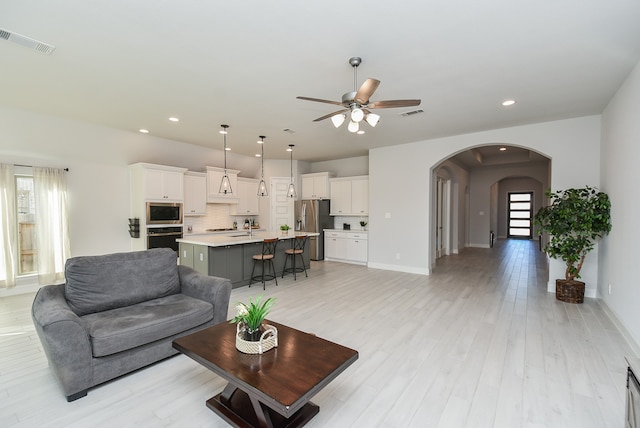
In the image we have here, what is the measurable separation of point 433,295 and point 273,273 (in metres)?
2.99

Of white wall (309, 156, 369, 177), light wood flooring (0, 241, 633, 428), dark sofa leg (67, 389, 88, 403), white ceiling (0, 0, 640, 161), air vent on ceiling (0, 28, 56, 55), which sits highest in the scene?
air vent on ceiling (0, 28, 56, 55)

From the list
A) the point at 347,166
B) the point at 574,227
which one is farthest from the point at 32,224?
the point at 574,227

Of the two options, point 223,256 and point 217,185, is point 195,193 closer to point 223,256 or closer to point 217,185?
point 217,185

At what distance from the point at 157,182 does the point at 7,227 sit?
2228 mm

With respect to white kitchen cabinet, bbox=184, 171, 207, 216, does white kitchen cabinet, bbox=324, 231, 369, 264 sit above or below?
below

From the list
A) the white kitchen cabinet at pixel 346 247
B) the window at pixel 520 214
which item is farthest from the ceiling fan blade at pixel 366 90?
the window at pixel 520 214

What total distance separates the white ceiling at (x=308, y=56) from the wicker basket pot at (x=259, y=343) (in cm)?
236

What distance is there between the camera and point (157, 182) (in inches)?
226

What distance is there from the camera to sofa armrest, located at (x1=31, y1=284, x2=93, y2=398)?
2068mm

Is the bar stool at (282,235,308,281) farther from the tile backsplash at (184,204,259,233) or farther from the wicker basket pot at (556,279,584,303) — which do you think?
the wicker basket pot at (556,279,584,303)

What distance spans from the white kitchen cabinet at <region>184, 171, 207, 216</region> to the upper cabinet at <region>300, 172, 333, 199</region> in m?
2.93

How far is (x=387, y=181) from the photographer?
6754 millimetres

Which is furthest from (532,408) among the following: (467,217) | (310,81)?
(467,217)

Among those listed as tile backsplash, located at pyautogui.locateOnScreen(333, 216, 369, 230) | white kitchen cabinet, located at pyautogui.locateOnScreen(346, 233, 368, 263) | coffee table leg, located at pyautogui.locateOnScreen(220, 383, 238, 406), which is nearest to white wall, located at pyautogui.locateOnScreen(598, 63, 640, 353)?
coffee table leg, located at pyautogui.locateOnScreen(220, 383, 238, 406)
